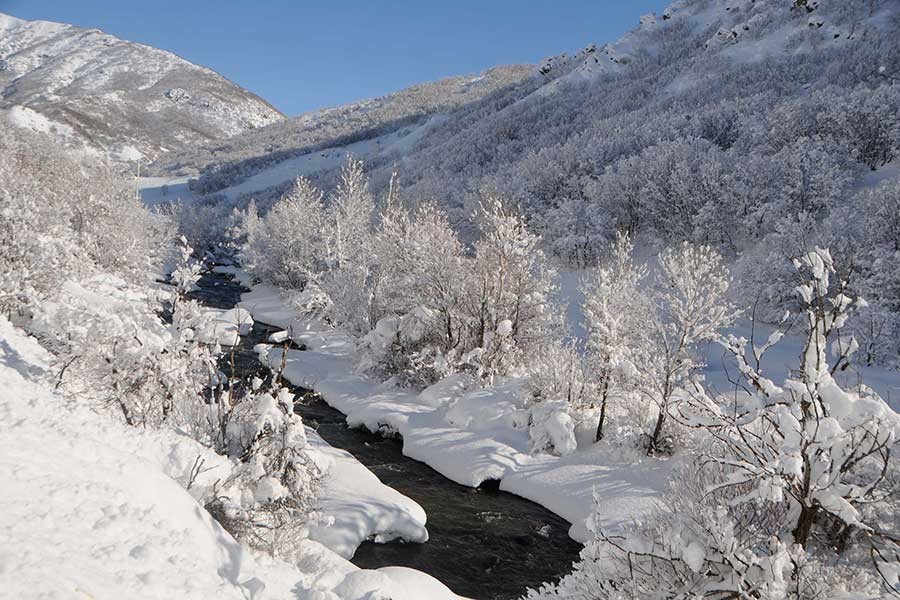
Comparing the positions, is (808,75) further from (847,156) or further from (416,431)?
(416,431)

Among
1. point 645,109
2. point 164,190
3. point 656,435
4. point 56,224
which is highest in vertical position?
point 164,190

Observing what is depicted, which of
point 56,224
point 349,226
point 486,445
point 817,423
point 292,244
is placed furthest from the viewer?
point 292,244

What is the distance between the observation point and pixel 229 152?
129 m

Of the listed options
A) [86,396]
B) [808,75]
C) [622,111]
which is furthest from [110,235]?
[808,75]

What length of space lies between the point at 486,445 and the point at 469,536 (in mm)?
3802

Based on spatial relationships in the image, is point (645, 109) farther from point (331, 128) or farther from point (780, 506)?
point (331, 128)

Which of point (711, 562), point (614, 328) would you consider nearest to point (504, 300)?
point (614, 328)

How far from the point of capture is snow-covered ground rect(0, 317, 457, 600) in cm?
441

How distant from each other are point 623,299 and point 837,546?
29.0 feet

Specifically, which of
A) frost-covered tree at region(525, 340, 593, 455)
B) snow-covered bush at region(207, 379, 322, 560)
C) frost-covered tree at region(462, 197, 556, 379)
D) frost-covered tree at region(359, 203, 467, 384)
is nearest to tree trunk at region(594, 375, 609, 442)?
frost-covered tree at region(525, 340, 593, 455)

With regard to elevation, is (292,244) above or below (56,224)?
above

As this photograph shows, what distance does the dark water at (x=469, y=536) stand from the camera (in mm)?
9945

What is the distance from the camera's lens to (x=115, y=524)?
5.19m

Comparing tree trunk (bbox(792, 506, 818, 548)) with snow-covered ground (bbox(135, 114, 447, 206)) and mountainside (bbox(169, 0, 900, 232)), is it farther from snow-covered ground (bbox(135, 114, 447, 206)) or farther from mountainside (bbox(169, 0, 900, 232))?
snow-covered ground (bbox(135, 114, 447, 206))
